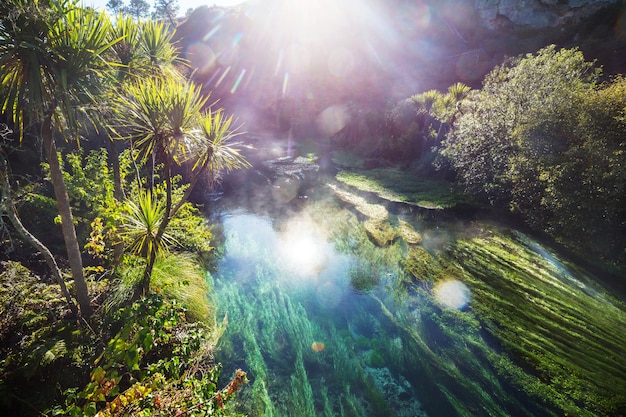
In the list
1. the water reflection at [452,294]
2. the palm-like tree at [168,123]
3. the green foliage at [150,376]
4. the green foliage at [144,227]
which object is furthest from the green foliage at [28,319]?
the water reflection at [452,294]

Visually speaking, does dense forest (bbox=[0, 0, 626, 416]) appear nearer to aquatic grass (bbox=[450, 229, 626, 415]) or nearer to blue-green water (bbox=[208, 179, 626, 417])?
aquatic grass (bbox=[450, 229, 626, 415])

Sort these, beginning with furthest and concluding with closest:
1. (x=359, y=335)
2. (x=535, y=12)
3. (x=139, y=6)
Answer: (x=139, y=6), (x=535, y=12), (x=359, y=335)

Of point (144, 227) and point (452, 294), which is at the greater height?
point (144, 227)

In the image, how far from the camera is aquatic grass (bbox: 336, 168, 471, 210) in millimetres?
13656

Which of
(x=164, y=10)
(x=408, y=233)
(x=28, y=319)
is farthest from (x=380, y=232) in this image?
(x=164, y=10)

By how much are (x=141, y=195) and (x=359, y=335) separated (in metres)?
5.13

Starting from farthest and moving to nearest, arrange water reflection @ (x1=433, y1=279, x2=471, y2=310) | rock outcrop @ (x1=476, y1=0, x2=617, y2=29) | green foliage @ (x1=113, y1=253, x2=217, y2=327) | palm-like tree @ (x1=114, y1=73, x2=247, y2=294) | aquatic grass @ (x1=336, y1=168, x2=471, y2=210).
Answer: rock outcrop @ (x1=476, y1=0, x2=617, y2=29) → aquatic grass @ (x1=336, y1=168, x2=471, y2=210) → water reflection @ (x1=433, y1=279, x2=471, y2=310) → green foliage @ (x1=113, y1=253, x2=217, y2=327) → palm-like tree @ (x1=114, y1=73, x2=247, y2=294)

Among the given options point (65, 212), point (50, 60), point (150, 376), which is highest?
point (50, 60)

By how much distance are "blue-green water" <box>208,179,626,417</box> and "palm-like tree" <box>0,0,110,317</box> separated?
15.2 feet

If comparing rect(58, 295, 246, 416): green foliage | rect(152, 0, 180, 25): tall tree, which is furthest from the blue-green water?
rect(152, 0, 180, 25): tall tree

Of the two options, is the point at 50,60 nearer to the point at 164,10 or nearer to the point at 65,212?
the point at 65,212

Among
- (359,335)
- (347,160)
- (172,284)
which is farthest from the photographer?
(347,160)

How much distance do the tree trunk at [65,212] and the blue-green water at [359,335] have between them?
8.19 feet

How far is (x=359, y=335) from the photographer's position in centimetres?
623
